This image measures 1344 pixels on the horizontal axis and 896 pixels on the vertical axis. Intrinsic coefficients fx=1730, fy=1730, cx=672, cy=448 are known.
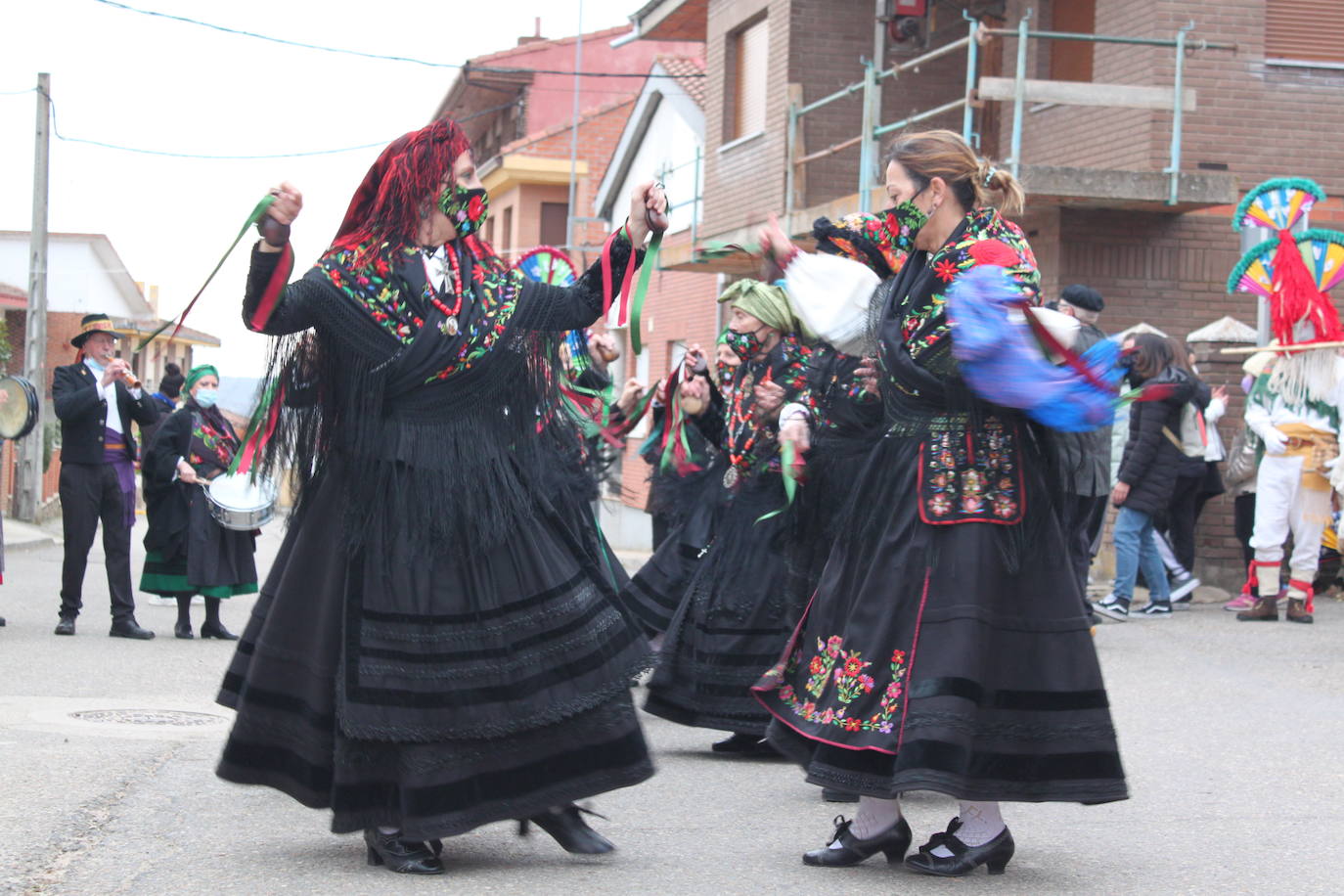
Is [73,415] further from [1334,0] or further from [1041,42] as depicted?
[1334,0]

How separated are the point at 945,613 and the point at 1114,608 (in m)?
8.03

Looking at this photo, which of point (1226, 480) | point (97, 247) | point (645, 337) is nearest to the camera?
point (1226, 480)

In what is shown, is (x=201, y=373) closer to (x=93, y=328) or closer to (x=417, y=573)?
(x=93, y=328)

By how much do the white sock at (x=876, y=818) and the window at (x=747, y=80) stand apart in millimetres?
16018

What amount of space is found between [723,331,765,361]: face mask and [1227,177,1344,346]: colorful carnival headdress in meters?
6.10

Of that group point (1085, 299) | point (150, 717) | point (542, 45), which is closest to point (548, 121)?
point (542, 45)

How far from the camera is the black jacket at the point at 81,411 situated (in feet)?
35.5

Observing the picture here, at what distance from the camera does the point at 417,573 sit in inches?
184

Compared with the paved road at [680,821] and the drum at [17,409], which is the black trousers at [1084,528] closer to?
the paved road at [680,821]

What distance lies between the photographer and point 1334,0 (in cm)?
1477

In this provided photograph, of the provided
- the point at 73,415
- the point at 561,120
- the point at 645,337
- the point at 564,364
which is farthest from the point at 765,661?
the point at 561,120

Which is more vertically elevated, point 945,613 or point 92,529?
point 945,613

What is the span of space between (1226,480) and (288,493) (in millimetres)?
9986

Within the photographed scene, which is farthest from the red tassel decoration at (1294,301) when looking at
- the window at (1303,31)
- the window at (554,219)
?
the window at (554,219)
